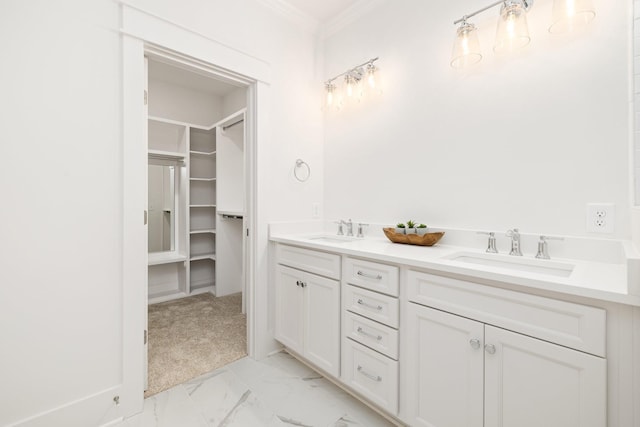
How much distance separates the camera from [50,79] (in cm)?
135

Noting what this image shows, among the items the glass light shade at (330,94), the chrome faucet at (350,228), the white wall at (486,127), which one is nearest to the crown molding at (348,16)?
the white wall at (486,127)

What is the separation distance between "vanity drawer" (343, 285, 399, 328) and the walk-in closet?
172cm

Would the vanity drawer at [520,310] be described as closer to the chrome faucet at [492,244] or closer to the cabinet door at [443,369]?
the cabinet door at [443,369]

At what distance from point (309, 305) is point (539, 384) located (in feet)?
3.97

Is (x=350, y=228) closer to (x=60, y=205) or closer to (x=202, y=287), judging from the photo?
(x=60, y=205)

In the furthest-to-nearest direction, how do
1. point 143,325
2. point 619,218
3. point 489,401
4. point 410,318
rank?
point 143,325 < point 410,318 < point 619,218 < point 489,401

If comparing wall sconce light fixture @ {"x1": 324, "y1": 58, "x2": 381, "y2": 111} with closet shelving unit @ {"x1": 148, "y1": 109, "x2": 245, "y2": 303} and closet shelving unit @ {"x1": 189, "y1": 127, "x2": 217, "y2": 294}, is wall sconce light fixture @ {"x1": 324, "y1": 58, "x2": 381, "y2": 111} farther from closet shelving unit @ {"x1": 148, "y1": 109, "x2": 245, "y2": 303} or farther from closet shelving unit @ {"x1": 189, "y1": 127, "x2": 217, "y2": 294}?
closet shelving unit @ {"x1": 189, "y1": 127, "x2": 217, "y2": 294}

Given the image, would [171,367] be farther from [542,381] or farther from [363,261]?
[542,381]

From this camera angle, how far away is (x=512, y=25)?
1.39 meters

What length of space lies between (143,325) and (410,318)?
1.47 m

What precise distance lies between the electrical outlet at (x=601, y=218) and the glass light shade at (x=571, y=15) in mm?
819

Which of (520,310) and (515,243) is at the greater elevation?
(515,243)

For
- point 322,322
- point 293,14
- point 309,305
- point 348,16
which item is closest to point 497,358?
point 322,322

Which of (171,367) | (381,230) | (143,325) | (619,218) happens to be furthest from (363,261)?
(171,367)
